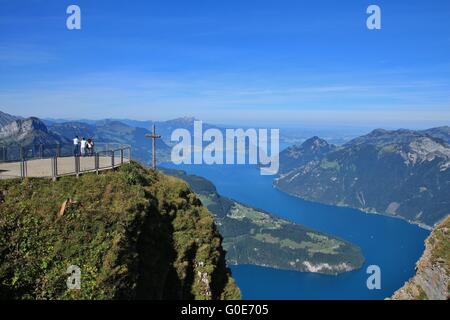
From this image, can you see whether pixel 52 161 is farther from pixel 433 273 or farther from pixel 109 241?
pixel 433 273

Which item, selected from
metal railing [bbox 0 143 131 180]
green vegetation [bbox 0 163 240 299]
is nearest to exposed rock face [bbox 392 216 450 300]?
green vegetation [bbox 0 163 240 299]

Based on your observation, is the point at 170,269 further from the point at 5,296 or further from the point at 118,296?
the point at 5,296

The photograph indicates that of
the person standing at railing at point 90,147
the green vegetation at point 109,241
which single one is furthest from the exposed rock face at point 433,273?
the person standing at railing at point 90,147

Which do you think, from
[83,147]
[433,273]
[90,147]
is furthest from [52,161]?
[433,273]

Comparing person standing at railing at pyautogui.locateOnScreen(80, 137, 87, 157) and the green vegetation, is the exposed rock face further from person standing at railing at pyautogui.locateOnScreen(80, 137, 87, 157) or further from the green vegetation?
person standing at railing at pyautogui.locateOnScreen(80, 137, 87, 157)

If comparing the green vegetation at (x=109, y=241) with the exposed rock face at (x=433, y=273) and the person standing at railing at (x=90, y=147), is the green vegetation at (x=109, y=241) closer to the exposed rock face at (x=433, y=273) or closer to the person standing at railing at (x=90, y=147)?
the person standing at railing at (x=90, y=147)

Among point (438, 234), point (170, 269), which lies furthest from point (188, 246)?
point (438, 234)
